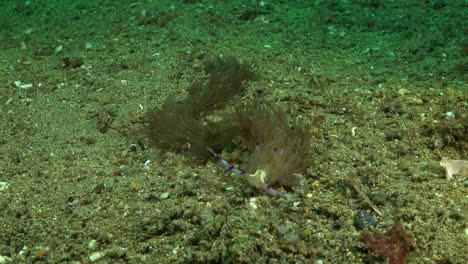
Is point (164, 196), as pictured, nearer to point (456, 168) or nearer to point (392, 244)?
point (392, 244)

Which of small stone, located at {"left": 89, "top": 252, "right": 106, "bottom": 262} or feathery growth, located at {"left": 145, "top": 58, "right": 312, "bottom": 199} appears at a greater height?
feathery growth, located at {"left": 145, "top": 58, "right": 312, "bottom": 199}

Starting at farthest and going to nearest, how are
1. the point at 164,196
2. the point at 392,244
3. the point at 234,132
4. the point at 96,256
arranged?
the point at 234,132
the point at 164,196
the point at 96,256
the point at 392,244

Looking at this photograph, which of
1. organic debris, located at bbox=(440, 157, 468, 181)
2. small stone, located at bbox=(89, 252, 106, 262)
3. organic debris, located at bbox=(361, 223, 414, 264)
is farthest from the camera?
organic debris, located at bbox=(440, 157, 468, 181)

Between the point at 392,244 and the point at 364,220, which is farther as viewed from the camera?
the point at 364,220

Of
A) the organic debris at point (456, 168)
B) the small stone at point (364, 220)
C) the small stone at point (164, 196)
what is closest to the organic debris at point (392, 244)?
the small stone at point (364, 220)

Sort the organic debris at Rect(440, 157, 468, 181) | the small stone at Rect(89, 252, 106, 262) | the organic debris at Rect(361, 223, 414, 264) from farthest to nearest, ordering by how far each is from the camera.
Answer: the organic debris at Rect(440, 157, 468, 181)
the small stone at Rect(89, 252, 106, 262)
the organic debris at Rect(361, 223, 414, 264)

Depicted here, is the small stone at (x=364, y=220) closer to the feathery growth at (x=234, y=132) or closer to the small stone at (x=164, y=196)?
the feathery growth at (x=234, y=132)

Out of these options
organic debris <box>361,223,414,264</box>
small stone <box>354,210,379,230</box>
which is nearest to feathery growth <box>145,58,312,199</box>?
small stone <box>354,210,379,230</box>

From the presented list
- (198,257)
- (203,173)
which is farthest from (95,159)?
(198,257)

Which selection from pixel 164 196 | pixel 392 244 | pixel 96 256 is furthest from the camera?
pixel 164 196

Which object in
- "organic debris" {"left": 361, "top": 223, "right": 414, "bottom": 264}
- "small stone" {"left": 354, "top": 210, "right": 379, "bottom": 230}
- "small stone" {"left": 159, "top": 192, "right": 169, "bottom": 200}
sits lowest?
"small stone" {"left": 159, "top": 192, "right": 169, "bottom": 200}

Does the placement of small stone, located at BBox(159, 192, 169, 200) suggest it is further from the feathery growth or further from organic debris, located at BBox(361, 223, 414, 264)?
organic debris, located at BBox(361, 223, 414, 264)

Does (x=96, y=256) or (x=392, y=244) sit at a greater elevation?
(x=392, y=244)

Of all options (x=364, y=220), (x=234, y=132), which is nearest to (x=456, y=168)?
(x=364, y=220)
